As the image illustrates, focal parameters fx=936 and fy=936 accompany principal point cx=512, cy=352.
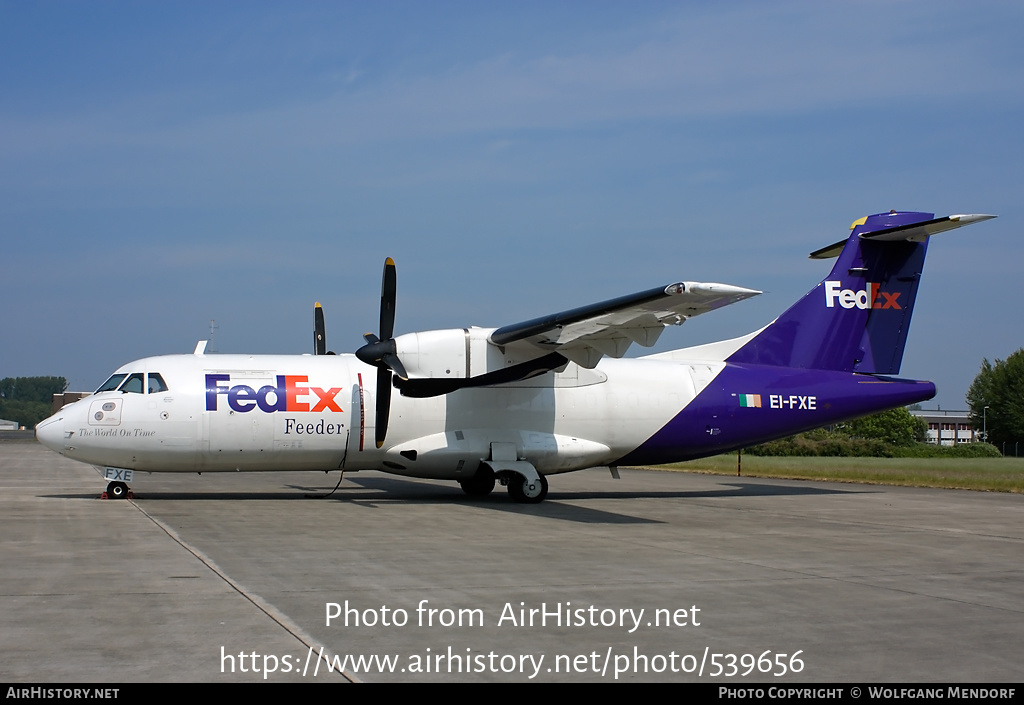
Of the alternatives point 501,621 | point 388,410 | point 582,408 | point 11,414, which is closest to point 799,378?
point 582,408

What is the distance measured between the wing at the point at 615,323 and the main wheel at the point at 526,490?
2.53 m

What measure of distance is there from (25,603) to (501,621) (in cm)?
400

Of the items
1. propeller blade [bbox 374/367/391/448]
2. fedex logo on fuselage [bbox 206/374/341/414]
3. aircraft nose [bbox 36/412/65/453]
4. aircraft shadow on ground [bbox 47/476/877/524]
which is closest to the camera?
aircraft shadow on ground [bbox 47/476/877/524]

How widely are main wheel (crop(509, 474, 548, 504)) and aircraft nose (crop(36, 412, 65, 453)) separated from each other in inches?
335

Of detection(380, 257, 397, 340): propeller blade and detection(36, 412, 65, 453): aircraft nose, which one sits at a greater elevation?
detection(380, 257, 397, 340): propeller blade

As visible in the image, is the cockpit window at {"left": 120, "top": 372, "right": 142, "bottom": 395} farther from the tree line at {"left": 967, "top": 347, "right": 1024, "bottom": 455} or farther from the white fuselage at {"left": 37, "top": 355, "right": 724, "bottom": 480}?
the tree line at {"left": 967, "top": 347, "right": 1024, "bottom": 455}

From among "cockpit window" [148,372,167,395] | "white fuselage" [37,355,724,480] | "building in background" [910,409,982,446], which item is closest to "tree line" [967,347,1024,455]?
"building in background" [910,409,982,446]

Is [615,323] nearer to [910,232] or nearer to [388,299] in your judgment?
[388,299]

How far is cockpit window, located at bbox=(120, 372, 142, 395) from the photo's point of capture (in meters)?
17.9

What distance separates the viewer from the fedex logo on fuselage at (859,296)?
2112 centimetres

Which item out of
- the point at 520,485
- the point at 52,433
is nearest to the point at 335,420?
the point at 520,485

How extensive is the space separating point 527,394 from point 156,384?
23.8 ft

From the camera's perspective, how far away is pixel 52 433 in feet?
56.9
